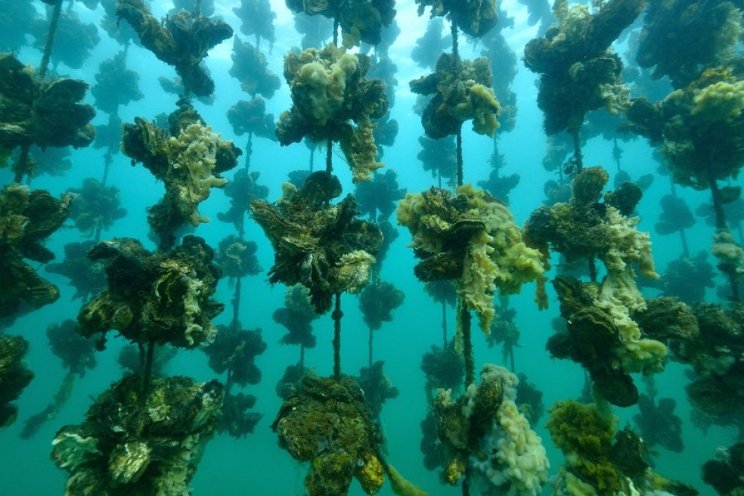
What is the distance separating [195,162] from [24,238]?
12.5ft

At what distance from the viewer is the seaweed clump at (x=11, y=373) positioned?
661 centimetres

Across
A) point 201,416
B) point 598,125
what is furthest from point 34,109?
point 598,125

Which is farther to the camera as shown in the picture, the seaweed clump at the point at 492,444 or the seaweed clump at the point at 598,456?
the seaweed clump at the point at 598,456

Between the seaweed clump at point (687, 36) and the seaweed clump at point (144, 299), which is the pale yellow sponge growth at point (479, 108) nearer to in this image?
the seaweed clump at point (144, 299)

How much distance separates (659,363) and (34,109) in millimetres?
11433

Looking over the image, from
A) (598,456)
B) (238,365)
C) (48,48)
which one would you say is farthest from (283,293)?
(598,456)

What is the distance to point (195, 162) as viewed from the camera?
229 inches

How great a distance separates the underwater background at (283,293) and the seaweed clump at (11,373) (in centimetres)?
38

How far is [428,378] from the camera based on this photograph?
15.0 m

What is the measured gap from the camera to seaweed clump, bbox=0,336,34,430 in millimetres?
6613

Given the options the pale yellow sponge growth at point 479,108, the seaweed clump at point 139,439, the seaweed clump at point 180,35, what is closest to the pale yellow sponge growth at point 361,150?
the pale yellow sponge growth at point 479,108

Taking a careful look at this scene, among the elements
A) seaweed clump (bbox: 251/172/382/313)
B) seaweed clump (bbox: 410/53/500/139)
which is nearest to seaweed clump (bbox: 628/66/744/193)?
seaweed clump (bbox: 410/53/500/139)

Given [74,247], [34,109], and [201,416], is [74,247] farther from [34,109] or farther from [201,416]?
[201,416]

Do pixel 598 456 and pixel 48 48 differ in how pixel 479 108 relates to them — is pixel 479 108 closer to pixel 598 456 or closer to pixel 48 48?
pixel 598 456
